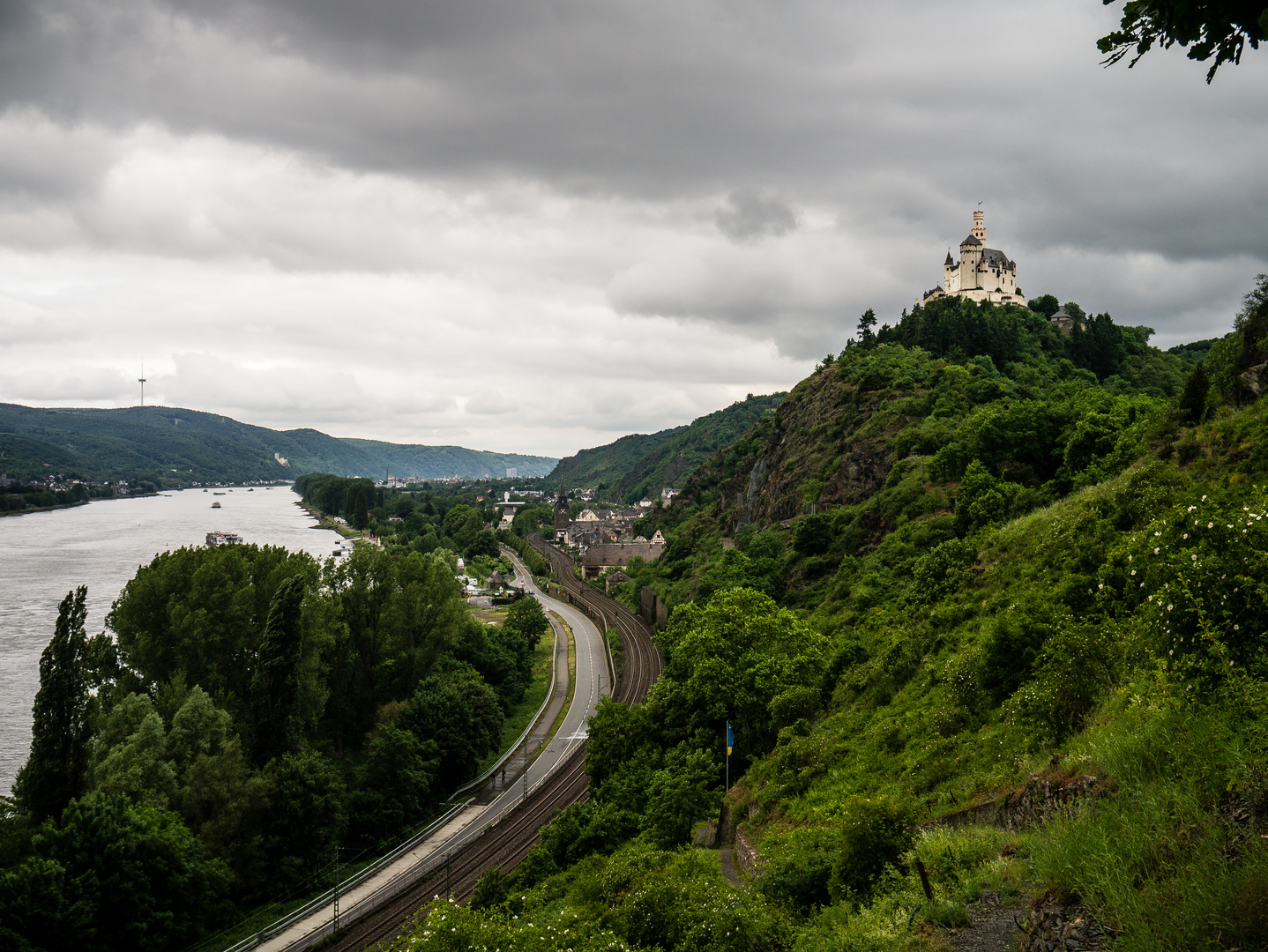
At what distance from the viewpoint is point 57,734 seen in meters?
26.4

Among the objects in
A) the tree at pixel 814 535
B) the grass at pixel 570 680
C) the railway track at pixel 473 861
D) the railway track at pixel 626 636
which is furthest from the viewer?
the railway track at pixel 626 636

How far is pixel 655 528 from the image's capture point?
108375 millimetres

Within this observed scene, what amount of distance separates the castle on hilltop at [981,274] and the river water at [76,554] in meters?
69.4

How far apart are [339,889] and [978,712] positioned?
22.1m

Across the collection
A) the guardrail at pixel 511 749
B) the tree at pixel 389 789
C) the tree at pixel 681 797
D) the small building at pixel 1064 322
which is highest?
the small building at pixel 1064 322

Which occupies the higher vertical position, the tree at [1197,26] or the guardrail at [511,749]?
the tree at [1197,26]

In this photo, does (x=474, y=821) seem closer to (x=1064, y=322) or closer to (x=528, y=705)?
(x=528, y=705)

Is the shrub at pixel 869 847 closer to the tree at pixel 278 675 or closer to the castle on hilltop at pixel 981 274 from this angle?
the tree at pixel 278 675

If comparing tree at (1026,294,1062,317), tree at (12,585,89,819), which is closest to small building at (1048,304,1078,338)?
tree at (1026,294,1062,317)

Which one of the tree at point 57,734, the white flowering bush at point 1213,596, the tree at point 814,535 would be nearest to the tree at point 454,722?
the tree at point 57,734

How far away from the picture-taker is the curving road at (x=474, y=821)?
2398cm

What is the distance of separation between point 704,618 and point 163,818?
762 inches

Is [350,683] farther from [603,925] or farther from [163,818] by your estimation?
[603,925]

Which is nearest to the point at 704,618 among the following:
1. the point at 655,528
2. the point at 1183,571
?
the point at 1183,571
